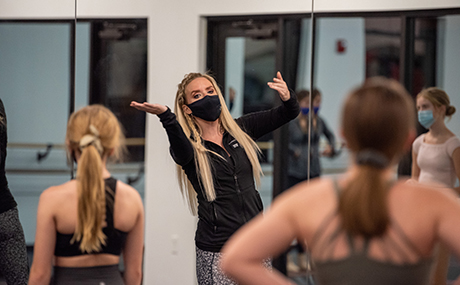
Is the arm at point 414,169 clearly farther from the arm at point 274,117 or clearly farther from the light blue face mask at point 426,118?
the arm at point 274,117

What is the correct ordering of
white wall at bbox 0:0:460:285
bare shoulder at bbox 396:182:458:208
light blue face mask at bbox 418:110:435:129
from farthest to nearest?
white wall at bbox 0:0:460:285, light blue face mask at bbox 418:110:435:129, bare shoulder at bbox 396:182:458:208

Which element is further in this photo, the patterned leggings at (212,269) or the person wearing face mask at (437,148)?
the person wearing face mask at (437,148)

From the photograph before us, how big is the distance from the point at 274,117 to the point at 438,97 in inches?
46.1

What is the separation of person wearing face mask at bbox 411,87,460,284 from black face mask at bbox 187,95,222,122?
1.37 m

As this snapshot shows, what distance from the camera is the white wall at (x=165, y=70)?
10.6ft

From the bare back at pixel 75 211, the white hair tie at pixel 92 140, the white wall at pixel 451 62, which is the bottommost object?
the bare back at pixel 75 211

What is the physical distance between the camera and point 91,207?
2.05 m

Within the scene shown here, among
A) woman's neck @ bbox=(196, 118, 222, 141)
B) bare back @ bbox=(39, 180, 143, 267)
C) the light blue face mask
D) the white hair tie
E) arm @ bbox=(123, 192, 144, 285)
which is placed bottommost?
arm @ bbox=(123, 192, 144, 285)

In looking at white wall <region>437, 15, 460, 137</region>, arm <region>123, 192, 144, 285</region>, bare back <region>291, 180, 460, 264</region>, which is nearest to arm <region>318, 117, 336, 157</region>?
white wall <region>437, 15, 460, 137</region>

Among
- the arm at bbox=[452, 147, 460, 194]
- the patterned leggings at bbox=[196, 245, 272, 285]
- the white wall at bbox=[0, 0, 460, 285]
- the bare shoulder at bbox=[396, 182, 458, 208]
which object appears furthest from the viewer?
the white wall at bbox=[0, 0, 460, 285]

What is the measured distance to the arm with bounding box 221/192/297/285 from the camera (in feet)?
3.53

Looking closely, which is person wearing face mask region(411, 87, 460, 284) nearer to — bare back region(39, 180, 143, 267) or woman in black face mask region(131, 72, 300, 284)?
woman in black face mask region(131, 72, 300, 284)

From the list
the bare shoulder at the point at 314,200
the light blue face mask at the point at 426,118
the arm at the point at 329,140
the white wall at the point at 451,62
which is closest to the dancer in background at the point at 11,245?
the arm at the point at 329,140

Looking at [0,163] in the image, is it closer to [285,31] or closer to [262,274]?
[285,31]
